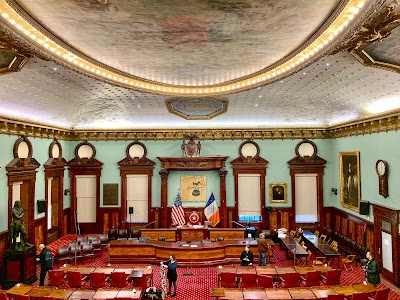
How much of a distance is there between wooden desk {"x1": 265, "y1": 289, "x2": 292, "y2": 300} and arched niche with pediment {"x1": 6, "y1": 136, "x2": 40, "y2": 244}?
35.2ft

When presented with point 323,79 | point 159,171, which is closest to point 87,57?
point 323,79

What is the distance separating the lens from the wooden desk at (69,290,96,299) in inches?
378

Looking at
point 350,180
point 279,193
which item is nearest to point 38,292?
point 279,193

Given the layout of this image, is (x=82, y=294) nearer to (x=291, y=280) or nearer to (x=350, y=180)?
(x=291, y=280)

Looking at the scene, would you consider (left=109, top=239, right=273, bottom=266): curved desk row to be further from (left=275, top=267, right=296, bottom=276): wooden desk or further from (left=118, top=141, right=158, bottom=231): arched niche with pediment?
(left=118, top=141, right=158, bottom=231): arched niche with pediment

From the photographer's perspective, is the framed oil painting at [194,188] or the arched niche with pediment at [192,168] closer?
the arched niche with pediment at [192,168]

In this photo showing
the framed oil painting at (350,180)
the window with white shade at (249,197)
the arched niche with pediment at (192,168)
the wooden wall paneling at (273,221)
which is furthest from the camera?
the window with white shade at (249,197)

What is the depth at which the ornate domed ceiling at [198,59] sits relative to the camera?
7.34m

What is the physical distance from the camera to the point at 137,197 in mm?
20875

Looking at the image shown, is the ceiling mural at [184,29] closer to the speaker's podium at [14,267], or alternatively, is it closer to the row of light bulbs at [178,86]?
the row of light bulbs at [178,86]

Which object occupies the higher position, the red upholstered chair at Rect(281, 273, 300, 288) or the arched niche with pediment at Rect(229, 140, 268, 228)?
the arched niche with pediment at Rect(229, 140, 268, 228)

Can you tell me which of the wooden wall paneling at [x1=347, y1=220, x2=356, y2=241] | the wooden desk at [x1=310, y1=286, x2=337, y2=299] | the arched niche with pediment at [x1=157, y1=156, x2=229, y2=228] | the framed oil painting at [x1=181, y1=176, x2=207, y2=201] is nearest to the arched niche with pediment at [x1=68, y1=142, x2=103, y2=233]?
the arched niche with pediment at [x1=157, y1=156, x2=229, y2=228]

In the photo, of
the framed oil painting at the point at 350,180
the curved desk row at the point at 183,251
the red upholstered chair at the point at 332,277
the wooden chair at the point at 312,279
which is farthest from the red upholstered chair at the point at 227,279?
the framed oil painting at the point at 350,180

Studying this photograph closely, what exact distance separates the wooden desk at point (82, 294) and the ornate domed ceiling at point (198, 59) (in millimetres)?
6358
